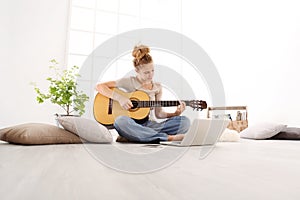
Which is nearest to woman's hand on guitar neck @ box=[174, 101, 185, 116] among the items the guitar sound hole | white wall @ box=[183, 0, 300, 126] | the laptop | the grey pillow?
the guitar sound hole

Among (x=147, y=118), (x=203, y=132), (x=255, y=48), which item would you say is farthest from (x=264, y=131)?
(x=255, y=48)

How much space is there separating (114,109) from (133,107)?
165mm

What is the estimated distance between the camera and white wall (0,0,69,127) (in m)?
3.17

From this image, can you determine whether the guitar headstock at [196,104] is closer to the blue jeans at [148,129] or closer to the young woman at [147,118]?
the young woman at [147,118]

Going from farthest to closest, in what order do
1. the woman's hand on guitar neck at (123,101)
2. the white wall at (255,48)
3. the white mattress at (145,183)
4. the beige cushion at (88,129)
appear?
the white wall at (255,48) → the woman's hand on guitar neck at (123,101) → the beige cushion at (88,129) → the white mattress at (145,183)

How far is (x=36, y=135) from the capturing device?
1.53 m

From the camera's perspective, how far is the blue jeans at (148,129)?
1.84 metres

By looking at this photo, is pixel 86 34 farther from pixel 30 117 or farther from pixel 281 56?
pixel 281 56

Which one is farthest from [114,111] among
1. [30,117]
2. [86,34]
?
[86,34]

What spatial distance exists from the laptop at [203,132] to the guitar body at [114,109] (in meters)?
0.63

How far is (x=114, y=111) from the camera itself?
2146 millimetres

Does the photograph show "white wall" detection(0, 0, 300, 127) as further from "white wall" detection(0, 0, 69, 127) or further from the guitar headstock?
the guitar headstock

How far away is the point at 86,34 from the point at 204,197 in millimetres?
3646

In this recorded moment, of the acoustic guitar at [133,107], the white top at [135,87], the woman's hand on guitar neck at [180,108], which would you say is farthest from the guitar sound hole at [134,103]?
the woman's hand on guitar neck at [180,108]
